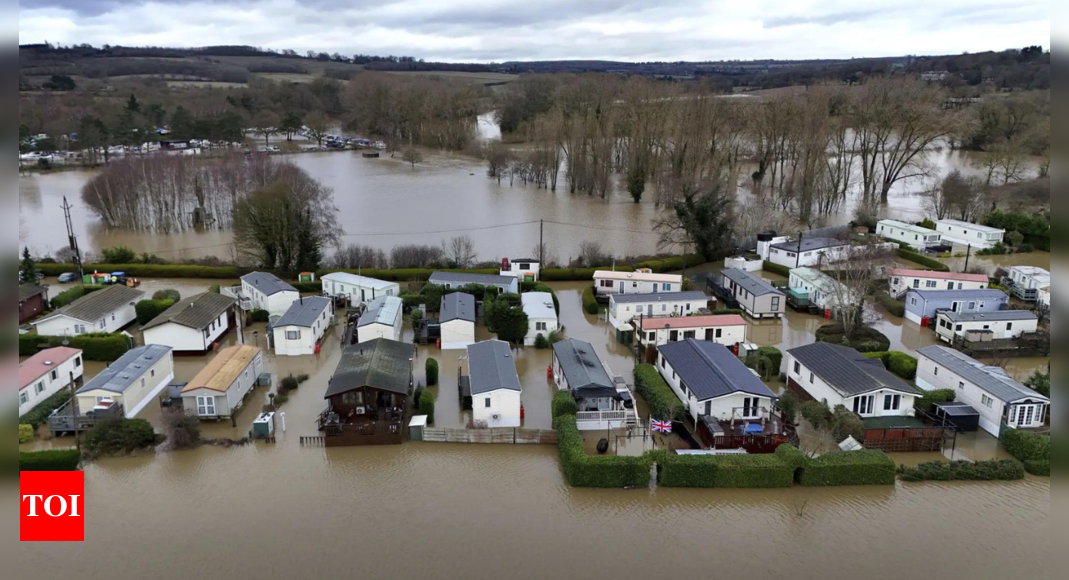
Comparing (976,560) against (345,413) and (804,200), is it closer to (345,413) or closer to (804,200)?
(345,413)

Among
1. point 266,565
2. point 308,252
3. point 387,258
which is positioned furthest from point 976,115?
point 266,565

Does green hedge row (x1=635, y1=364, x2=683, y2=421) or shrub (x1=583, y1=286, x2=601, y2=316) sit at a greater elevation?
shrub (x1=583, y1=286, x2=601, y2=316)

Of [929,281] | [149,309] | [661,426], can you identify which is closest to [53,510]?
[661,426]

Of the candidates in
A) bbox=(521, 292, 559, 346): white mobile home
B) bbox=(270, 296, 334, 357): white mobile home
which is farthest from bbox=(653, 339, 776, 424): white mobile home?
bbox=(270, 296, 334, 357): white mobile home

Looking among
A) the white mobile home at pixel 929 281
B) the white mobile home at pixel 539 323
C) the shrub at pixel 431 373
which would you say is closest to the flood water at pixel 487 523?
the shrub at pixel 431 373

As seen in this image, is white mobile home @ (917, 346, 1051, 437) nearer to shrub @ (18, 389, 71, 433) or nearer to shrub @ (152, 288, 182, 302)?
shrub @ (18, 389, 71, 433)

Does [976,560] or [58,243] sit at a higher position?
[58,243]

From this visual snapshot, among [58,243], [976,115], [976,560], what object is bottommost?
[976,560]
